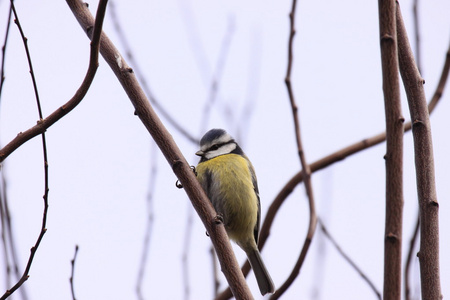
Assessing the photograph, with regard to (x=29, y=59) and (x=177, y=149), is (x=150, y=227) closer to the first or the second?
(x=177, y=149)

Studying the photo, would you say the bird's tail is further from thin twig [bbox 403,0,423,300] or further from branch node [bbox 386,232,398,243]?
branch node [bbox 386,232,398,243]

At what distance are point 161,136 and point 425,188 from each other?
105 centimetres

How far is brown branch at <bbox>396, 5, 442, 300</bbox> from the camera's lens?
135 cm

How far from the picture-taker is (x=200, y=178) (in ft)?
12.8

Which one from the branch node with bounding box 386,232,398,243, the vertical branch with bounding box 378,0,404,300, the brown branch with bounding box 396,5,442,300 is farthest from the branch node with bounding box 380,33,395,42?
the branch node with bounding box 386,232,398,243

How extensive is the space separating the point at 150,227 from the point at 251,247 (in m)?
1.05

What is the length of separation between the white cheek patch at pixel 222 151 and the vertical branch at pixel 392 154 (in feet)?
9.40

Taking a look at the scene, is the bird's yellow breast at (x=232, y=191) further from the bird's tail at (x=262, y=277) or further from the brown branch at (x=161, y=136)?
the brown branch at (x=161, y=136)

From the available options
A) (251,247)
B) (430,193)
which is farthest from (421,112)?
(251,247)

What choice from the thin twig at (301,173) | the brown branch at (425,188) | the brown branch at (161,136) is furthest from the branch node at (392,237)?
the thin twig at (301,173)

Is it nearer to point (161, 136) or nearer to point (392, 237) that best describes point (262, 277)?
point (161, 136)

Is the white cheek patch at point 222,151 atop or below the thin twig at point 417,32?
below

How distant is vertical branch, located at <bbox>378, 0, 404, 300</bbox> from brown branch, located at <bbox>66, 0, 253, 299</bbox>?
0.76 meters

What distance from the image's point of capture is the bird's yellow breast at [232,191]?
387cm
